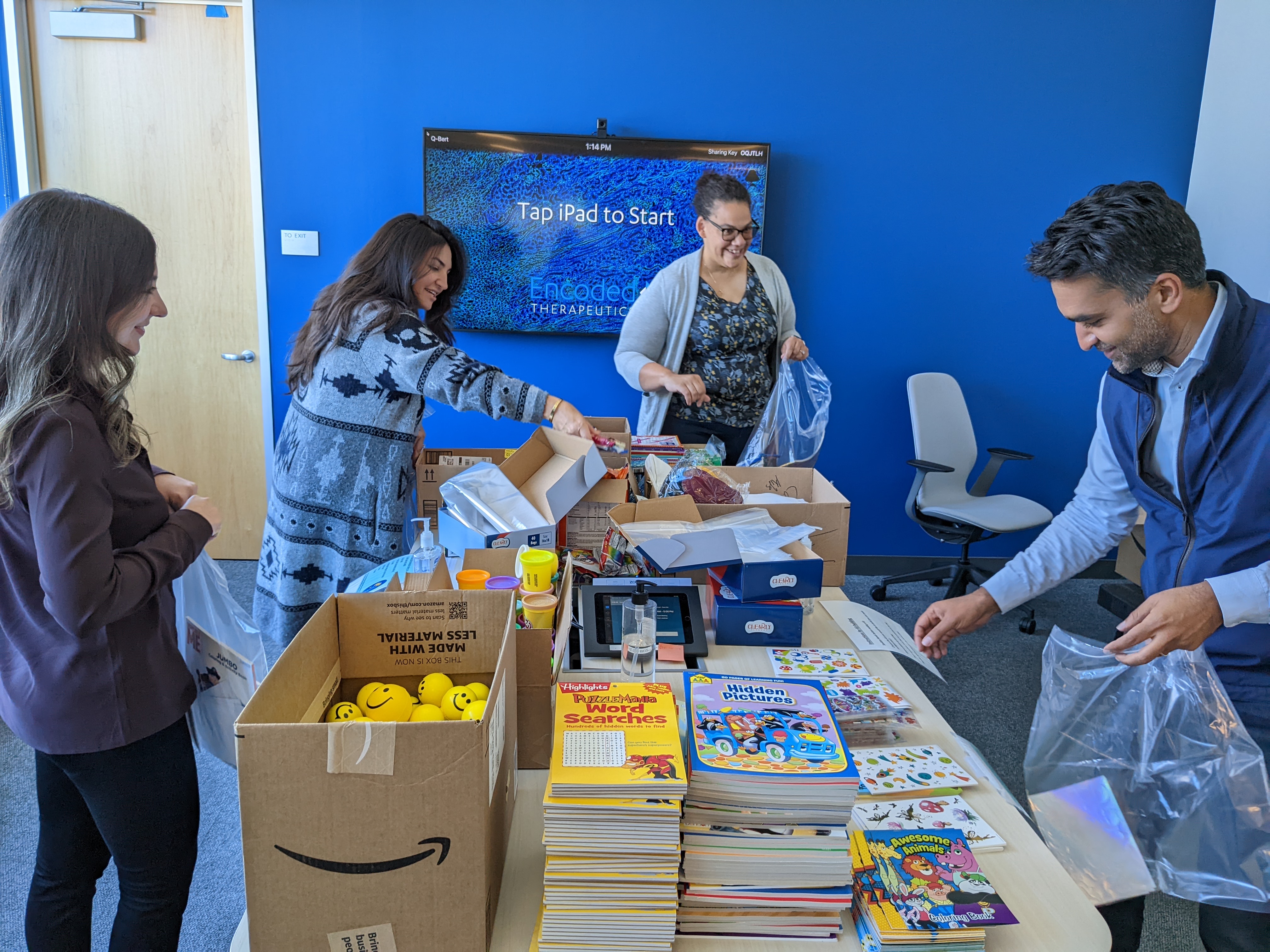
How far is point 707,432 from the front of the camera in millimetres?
3006

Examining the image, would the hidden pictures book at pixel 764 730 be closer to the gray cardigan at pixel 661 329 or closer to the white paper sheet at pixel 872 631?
the white paper sheet at pixel 872 631

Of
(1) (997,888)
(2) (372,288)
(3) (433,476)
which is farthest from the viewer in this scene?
(3) (433,476)

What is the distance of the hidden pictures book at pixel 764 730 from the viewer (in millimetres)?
980

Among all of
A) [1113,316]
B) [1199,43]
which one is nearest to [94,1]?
[1113,316]

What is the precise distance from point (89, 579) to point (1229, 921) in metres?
1.79

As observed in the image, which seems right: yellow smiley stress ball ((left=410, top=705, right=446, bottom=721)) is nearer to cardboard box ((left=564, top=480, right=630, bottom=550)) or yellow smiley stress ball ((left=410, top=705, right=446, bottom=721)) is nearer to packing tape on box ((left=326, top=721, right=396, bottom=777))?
packing tape on box ((left=326, top=721, right=396, bottom=777))

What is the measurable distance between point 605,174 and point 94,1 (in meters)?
2.21

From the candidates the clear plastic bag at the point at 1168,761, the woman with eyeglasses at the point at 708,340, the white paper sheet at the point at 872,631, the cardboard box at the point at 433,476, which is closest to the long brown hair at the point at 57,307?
the cardboard box at the point at 433,476

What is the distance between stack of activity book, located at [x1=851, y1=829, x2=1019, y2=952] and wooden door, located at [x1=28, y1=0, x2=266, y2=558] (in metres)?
3.35

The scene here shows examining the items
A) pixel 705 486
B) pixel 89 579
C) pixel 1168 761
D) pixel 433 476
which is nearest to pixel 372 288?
pixel 433 476

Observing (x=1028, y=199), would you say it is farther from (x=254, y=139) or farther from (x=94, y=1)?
(x=94, y=1)

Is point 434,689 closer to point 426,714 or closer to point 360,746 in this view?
point 426,714

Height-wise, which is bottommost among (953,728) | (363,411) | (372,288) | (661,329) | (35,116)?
(953,728)

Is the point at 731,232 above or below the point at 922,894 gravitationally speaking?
above
